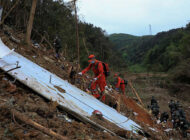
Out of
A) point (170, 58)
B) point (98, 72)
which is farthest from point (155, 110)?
point (170, 58)

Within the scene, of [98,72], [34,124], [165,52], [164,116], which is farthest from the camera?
[165,52]

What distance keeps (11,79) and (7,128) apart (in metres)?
1.28

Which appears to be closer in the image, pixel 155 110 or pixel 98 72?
pixel 98 72

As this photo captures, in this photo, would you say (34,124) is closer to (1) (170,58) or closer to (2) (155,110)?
(2) (155,110)

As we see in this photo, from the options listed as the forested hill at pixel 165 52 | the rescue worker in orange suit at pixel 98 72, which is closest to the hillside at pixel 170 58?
the forested hill at pixel 165 52

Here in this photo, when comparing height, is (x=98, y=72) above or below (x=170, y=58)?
above

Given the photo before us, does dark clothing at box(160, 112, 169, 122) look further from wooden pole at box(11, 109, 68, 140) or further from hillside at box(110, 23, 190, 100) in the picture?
hillside at box(110, 23, 190, 100)

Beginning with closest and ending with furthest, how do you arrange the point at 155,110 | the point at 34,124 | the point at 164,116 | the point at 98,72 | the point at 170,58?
the point at 34,124 < the point at 98,72 < the point at 164,116 < the point at 155,110 < the point at 170,58

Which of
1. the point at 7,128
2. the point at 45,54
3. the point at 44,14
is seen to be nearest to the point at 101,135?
the point at 7,128

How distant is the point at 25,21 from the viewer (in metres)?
9.51

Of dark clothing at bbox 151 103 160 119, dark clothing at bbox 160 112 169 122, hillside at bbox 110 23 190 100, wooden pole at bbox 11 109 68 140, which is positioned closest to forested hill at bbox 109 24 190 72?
hillside at bbox 110 23 190 100

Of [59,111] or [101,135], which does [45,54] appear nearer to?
[59,111]

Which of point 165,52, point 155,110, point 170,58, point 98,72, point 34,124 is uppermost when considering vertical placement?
point 165,52

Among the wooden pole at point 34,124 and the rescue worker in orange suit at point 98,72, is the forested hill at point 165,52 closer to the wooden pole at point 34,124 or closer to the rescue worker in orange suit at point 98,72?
the rescue worker in orange suit at point 98,72
